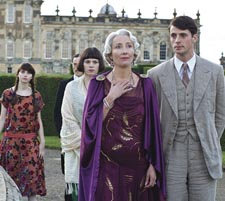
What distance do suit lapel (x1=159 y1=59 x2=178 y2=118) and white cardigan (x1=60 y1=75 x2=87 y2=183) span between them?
3.66 feet

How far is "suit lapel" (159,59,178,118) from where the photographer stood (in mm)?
4086

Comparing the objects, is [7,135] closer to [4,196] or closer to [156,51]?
[4,196]

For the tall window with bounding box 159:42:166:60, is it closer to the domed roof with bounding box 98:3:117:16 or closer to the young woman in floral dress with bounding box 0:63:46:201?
the domed roof with bounding box 98:3:117:16

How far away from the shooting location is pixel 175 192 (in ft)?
13.2

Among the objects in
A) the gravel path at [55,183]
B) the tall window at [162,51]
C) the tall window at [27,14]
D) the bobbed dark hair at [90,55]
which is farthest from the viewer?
the tall window at [162,51]

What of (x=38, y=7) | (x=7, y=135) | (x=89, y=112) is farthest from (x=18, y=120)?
(x=38, y=7)

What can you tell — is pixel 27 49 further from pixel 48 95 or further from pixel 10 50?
pixel 48 95

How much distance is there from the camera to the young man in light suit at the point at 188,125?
405 cm

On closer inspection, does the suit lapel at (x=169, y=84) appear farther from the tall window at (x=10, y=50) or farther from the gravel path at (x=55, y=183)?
the tall window at (x=10, y=50)

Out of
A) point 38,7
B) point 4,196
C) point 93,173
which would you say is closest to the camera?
point 4,196

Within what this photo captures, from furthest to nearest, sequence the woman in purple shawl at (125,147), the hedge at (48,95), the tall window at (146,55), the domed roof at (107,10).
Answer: the domed roof at (107,10)
the tall window at (146,55)
the hedge at (48,95)
the woman in purple shawl at (125,147)

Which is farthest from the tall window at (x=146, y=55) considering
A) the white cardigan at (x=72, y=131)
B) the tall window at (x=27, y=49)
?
the white cardigan at (x=72, y=131)

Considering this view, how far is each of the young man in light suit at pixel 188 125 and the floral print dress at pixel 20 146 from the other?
2421 mm

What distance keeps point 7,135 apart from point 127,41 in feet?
8.58
